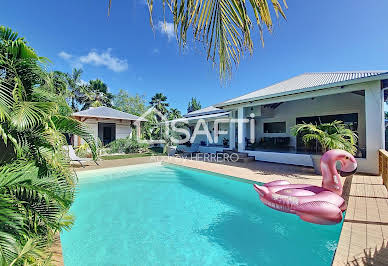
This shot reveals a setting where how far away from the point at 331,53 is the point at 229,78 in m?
12.6

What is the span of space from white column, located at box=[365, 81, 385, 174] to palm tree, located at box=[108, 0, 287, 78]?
10324mm

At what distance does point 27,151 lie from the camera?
8.80 ft

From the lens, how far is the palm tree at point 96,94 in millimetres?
34156

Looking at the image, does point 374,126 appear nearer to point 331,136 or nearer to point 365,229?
point 331,136

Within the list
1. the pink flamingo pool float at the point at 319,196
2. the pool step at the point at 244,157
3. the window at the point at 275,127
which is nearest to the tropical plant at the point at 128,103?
the window at the point at 275,127

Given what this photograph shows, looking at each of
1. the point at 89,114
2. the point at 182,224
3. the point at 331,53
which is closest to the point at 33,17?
the point at 89,114

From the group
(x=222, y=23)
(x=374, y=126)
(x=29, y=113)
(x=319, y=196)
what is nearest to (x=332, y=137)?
(x=374, y=126)

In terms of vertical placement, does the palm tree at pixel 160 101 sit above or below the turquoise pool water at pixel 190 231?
above

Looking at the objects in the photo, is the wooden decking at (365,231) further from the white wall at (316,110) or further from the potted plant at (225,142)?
the potted plant at (225,142)

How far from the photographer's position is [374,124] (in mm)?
8117

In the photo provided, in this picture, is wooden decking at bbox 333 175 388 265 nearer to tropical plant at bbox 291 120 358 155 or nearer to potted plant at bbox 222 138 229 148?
tropical plant at bbox 291 120 358 155

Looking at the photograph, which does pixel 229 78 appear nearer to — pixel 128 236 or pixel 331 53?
pixel 128 236

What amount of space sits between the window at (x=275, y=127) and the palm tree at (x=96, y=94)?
32.0 metres

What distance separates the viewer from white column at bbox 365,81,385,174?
7988 millimetres
